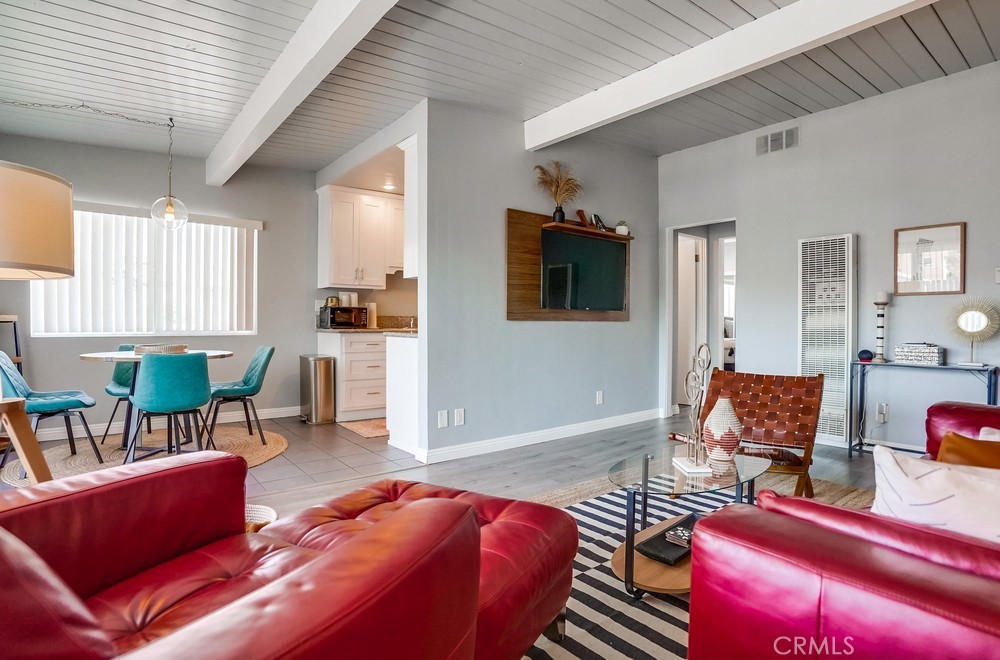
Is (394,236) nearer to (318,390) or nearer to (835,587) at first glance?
(318,390)

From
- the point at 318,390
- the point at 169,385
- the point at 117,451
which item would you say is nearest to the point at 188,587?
the point at 169,385

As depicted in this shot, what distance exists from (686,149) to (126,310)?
5766 millimetres

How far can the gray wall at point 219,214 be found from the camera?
4.62 m

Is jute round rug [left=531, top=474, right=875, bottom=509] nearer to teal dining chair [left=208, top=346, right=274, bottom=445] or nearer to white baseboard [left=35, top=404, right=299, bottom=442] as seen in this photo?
teal dining chair [left=208, top=346, right=274, bottom=445]

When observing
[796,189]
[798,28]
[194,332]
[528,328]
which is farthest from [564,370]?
[194,332]

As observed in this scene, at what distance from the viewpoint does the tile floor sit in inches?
135

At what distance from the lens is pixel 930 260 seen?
12.9ft

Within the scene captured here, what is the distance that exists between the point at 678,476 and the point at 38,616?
6.51 feet

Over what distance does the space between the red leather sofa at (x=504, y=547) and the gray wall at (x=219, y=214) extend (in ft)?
14.1

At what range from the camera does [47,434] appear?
457cm

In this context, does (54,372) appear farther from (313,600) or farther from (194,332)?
(313,600)

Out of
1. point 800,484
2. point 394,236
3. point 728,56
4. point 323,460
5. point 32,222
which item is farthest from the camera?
point 394,236

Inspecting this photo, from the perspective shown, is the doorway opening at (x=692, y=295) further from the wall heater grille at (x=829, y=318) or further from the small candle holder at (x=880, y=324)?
the small candle holder at (x=880, y=324)
